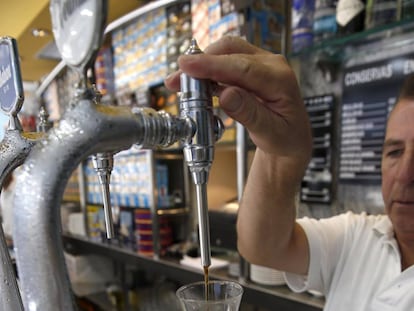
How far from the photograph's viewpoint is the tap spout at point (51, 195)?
0.26 meters

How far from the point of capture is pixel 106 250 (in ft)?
6.24

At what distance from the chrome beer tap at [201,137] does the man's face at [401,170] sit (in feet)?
1.82

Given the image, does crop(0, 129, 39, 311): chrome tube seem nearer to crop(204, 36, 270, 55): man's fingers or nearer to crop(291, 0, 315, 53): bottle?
crop(204, 36, 270, 55): man's fingers

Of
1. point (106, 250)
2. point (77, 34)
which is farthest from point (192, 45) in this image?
point (106, 250)

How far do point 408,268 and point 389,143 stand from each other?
0.86ft

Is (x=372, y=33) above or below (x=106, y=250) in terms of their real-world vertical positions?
above

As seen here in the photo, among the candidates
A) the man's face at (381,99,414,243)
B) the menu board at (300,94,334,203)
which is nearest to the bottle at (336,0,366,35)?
the menu board at (300,94,334,203)

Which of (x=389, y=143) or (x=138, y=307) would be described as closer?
(x=389, y=143)

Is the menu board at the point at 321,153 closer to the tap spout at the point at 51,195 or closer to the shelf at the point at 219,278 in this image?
the shelf at the point at 219,278

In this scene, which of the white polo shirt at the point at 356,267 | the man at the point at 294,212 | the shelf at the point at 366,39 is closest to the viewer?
the man at the point at 294,212

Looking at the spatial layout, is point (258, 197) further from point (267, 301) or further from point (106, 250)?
point (106, 250)

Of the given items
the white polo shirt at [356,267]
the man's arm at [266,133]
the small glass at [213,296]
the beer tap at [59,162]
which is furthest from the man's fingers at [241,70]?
the white polo shirt at [356,267]

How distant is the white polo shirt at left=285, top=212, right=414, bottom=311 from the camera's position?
719mm

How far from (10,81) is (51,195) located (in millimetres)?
186
